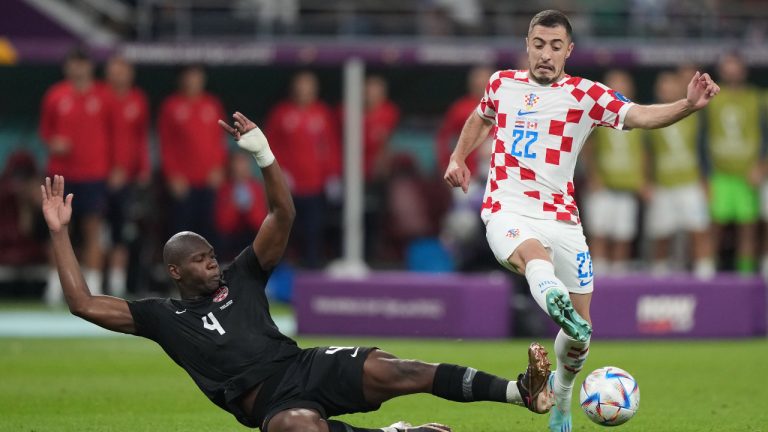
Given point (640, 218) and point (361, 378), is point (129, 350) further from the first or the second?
point (640, 218)

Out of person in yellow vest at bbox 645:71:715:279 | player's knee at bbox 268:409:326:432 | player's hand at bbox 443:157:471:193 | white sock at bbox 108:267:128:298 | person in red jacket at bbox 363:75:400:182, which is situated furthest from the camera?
person in red jacket at bbox 363:75:400:182

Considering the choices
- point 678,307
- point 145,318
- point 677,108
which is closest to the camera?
point 145,318

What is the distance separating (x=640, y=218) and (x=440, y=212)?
2.94m

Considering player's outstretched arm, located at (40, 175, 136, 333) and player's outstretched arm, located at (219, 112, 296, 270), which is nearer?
player's outstretched arm, located at (40, 175, 136, 333)

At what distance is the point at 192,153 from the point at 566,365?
10.1m

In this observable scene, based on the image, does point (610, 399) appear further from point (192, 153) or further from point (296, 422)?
point (192, 153)

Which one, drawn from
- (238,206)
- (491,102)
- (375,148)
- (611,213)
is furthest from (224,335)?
(375,148)

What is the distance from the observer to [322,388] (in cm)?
737

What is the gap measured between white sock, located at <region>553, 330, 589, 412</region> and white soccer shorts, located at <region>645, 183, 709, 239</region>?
926 cm

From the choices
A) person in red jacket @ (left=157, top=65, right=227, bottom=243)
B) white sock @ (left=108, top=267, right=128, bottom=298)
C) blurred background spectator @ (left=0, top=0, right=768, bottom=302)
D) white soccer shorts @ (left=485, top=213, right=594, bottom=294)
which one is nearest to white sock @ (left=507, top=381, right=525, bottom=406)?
white soccer shorts @ (left=485, top=213, right=594, bottom=294)

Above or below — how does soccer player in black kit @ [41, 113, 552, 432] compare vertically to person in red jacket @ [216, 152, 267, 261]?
above

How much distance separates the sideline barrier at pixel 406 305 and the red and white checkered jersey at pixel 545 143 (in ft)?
20.3

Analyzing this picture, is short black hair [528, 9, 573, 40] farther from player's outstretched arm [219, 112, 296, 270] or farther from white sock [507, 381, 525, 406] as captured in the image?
white sock [507, 381, 525, 406]

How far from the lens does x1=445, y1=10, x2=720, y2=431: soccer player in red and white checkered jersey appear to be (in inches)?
319
